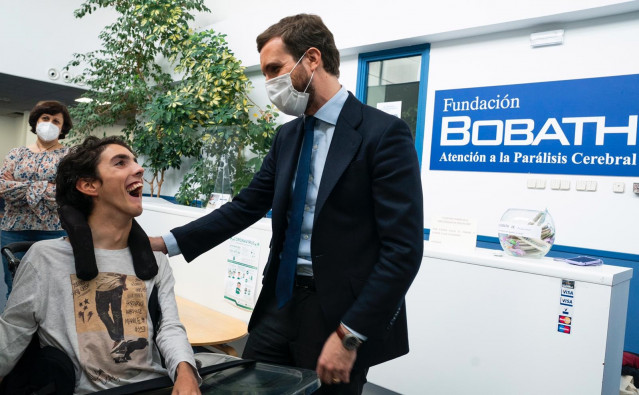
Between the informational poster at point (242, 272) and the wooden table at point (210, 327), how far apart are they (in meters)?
0.12

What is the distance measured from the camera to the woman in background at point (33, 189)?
294 cm

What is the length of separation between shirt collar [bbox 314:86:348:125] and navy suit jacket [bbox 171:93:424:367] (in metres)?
0.03

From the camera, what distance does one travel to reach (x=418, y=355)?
224 cm

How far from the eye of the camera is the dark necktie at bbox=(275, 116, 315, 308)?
1388 millimetres

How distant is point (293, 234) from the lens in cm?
139

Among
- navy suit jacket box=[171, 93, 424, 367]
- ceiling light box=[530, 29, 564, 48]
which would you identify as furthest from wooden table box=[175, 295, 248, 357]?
ceiling light box=[530, 29, 564, 48]

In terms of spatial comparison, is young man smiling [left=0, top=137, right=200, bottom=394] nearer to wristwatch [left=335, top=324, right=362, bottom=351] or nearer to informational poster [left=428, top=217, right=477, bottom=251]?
wristwatch [left=335, top=324, right=362, bottom=351]

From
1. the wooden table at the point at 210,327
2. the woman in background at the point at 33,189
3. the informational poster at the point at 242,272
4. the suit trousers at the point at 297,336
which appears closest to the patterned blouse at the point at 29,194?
the woman in background at the point at 33,189

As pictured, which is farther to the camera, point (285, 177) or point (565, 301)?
point (565, 301)

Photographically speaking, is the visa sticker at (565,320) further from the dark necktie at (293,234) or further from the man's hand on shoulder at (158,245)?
the man's hand on shoulder at (158,245)

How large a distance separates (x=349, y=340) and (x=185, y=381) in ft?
1.38

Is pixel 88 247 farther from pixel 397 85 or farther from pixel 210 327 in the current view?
pixel 397 85

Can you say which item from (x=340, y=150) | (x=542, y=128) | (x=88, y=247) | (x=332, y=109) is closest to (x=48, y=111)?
(x=88, y=247)

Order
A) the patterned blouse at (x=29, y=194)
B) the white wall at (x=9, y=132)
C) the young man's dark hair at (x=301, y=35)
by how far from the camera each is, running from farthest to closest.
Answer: the white wall at (x=9, y=132) < the patterned blouse at (x=29, y=194) < the young man's dark hair at (x=301, y=35)
